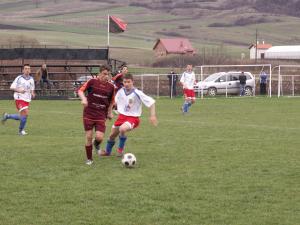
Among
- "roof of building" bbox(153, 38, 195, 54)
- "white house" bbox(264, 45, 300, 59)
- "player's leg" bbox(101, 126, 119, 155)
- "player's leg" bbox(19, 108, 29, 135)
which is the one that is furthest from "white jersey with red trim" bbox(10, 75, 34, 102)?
"roof of building" bbox(153, 38, 195, 54)

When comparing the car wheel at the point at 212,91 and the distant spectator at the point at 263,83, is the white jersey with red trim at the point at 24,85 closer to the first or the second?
the car wheel at the point at 212,91

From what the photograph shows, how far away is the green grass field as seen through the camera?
8.30 meters

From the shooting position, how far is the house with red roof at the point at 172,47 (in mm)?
95275

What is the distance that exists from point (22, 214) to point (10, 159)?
181 inches

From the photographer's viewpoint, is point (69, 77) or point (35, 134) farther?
point (69, 77)

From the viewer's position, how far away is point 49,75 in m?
43.5

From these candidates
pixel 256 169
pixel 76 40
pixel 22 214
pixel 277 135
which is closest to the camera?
pixel 22 214

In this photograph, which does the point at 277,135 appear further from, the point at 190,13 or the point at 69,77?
the point at 190,13

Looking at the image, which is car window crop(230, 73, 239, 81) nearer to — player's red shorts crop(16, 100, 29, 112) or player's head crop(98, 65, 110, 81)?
player's red shorts crop(16, 100, 29, 112)

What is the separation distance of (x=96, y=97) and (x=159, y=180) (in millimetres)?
2491

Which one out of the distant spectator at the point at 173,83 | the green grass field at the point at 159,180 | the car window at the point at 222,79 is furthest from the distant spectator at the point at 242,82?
the green grass field at the point at 159,180

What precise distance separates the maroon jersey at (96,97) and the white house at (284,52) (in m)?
73.8

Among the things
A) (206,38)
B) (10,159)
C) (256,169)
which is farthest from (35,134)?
(206,38)

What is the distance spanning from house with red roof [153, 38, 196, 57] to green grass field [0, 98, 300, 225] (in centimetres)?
7703
